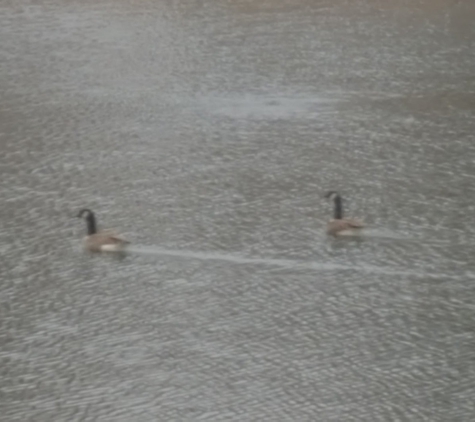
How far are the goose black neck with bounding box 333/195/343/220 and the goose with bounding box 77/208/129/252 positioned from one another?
1437 mm

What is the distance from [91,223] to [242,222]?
1053 millimetres

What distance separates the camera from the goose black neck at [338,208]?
882cm

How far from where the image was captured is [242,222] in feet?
29.9

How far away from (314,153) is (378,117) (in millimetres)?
1127

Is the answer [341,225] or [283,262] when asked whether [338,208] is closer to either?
[341,225]

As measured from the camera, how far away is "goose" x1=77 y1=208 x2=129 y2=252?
8688 millimetres

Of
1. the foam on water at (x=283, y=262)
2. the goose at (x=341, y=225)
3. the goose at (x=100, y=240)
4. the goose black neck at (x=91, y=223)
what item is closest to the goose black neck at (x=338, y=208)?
the goose at (x=341, y=225)

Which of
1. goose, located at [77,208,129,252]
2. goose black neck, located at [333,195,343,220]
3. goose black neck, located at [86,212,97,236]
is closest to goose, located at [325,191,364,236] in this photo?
goose black neck, located at [333,195,343,220]

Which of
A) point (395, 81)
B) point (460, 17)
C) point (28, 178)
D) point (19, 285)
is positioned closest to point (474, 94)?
point (395, 81)

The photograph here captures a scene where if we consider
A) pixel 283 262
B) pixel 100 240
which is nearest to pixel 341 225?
pixel 283 262

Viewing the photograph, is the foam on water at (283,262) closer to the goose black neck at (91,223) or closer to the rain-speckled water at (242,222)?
the rain-speckled water at (242,222)

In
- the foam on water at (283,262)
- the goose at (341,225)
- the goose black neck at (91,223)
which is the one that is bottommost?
the foam on water at (283,262)

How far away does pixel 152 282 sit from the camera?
27.1 ft

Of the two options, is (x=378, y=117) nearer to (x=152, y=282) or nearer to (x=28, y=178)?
(x=28, y=178)
